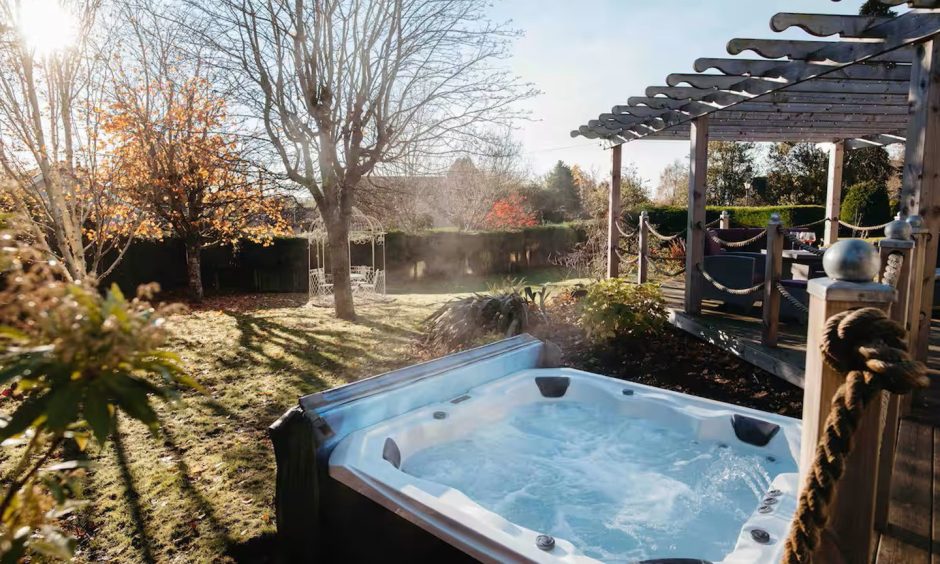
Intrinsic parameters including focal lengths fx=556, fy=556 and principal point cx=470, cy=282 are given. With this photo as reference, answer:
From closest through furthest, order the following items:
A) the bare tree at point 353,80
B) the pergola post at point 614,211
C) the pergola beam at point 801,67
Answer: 1. the pergola beam at point 801,67
2. the bare tree at point 353,80
3. the pergola post at point 614,211

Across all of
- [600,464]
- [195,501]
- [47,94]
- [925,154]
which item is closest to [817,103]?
[925,154]

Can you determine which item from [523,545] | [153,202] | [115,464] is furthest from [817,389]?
[153,202]

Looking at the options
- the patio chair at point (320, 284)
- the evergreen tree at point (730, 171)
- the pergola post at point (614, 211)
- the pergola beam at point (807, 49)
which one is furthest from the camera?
the evergreen tree at point (730, 171)

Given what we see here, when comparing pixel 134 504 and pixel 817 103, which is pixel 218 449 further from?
pixel 817 103

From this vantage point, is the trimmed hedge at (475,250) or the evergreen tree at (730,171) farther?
the evergreen tree at (730,171)

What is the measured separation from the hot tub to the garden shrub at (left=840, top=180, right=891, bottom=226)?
15.0 meters

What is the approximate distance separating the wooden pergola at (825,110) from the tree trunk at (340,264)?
3.95 m

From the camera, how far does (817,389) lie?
1196 millimetres

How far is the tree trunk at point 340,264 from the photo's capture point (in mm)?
8539

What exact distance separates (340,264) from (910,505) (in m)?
7.46

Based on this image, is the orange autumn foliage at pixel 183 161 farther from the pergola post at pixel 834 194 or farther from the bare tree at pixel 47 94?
the pergola post at pixel 834 194

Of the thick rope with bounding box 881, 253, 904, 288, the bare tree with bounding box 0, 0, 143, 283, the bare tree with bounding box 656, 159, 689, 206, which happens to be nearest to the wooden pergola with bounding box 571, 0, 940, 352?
the thick rope with bounding box 881, 253, 904, 288

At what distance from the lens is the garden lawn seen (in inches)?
113

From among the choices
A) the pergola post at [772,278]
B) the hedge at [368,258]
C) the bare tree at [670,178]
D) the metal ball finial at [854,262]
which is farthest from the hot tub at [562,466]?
the bare tree at [670,178]
